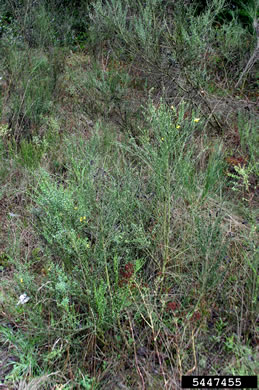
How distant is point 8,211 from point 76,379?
1584 millimetres

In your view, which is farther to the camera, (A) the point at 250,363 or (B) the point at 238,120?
(B) the point at 238,120

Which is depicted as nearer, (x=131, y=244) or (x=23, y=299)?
(x=23, y=299)

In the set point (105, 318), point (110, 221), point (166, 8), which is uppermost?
point (166, 8)

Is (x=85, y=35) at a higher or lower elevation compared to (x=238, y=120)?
higher

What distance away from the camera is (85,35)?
19.4 feet

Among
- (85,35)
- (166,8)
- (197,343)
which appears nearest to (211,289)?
(197,343)

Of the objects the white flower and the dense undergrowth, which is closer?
the dense undergrowth

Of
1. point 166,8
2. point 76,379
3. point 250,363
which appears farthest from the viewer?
point 166,8

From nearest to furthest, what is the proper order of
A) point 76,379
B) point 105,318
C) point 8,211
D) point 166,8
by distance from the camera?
1. point 76,379
2. point 105,318
3. point 8,211
4. point 166,8

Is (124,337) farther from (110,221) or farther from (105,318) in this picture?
(110,221)

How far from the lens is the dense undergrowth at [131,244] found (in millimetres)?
1820

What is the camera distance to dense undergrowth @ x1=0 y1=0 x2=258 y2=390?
1.82m

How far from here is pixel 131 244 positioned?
A: 90.4 inches

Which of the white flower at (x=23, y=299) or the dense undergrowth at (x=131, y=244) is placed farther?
the white flower at (x=23, y=299)
